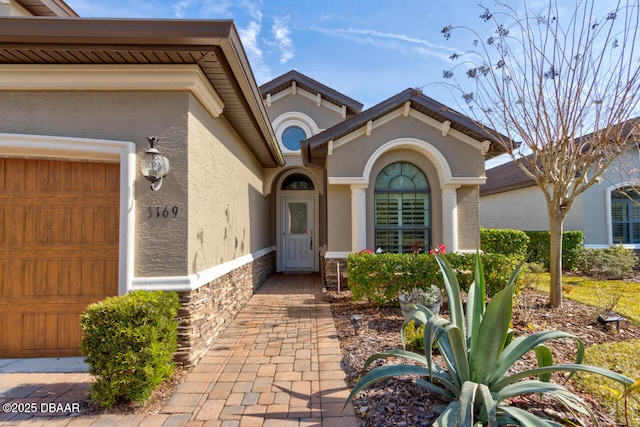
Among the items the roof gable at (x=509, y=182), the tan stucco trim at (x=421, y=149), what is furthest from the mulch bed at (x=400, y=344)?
the roof gable at (x=509, y=182)

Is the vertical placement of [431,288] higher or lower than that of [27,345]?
higher

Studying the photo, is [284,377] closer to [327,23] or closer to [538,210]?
[327,23]

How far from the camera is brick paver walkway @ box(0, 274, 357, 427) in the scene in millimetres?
2912

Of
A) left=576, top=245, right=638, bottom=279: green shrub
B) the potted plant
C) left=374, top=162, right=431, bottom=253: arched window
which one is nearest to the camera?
the potted plant

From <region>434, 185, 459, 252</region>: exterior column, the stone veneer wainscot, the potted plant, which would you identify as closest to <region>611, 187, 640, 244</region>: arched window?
<region>434, 185, 459, 252</region>: exterior column

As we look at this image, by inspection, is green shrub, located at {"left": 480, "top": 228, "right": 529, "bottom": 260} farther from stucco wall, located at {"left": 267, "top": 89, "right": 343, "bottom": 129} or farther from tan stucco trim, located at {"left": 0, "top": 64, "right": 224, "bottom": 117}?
tan stucco trim, located at {"left": 0, "top": 64, "right": 224, "bottom": 117}

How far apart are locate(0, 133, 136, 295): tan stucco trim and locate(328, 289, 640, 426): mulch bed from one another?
3.16 meters

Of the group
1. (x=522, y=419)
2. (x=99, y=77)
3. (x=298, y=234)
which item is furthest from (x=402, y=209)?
(x=99, y=77)

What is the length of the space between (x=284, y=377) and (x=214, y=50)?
4106 millimetres

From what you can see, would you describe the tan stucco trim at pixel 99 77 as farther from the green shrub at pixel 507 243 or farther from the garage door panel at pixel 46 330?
the green shrub at pixel 507 243

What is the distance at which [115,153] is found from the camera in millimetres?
3992

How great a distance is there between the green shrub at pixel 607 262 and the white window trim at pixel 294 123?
1041 centimetres

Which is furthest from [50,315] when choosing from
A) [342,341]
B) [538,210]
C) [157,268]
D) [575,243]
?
[538,210]

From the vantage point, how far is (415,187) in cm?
805
